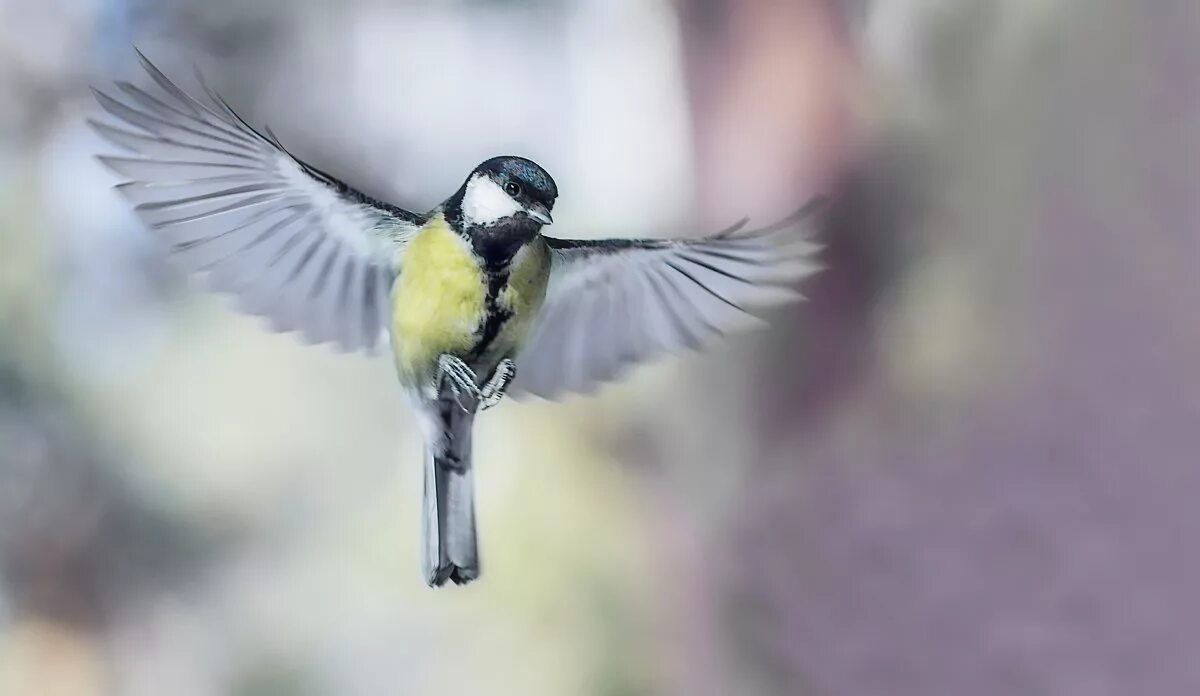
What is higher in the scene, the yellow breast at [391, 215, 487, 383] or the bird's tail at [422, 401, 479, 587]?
the yellow breast at [391, 215, 487, 383]

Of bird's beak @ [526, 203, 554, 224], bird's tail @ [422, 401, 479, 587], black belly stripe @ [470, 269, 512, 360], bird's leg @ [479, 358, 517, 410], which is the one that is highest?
bird's beak @ [526, 203, 554, 224]

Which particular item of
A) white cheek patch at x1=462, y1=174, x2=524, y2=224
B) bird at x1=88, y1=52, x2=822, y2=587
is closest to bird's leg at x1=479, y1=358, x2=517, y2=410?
bird at x1=88, y1=52, x2=822, y2=587

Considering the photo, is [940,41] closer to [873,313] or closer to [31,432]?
[873,313]

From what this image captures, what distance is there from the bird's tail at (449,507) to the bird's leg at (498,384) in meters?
0.02

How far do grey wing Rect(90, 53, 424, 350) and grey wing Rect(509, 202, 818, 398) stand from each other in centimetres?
12

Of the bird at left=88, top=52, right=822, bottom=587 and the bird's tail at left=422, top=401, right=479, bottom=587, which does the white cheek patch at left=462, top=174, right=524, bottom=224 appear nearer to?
the bird at left=88, top=52, right=822, bottom=587

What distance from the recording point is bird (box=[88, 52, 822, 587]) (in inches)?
30.0

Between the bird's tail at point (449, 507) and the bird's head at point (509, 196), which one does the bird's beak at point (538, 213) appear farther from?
the bird's tail at point (449, 507)

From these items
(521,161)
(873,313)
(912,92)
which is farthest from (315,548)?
(912,92)

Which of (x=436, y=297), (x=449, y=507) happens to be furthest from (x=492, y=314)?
(x=449, y=507)

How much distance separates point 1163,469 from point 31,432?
2.72 feet

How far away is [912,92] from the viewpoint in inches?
32.5

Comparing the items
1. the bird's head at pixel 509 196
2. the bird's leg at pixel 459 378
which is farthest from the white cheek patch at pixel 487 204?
the bird's leg at pixel 459 378

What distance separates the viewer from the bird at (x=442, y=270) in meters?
0.76
